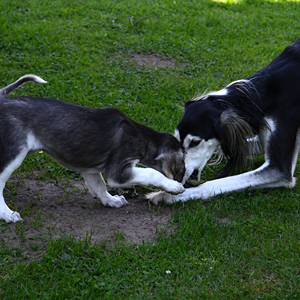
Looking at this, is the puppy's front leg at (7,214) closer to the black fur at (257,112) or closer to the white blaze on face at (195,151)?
the white blaze on face at (195,151)

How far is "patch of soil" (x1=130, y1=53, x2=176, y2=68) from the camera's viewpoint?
787 centimetres

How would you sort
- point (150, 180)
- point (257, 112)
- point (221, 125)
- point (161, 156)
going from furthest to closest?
point (257, 112)
point (221, 125)
point (161, 156)
point (150, 180)

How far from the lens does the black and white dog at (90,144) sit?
12.6 ft

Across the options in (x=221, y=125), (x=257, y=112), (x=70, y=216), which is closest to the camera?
(x=70, y=216)

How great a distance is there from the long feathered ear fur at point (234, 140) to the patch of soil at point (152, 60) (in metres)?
3.30

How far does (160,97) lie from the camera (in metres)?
6.87

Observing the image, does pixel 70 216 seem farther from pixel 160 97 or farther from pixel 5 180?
pixel 160 97

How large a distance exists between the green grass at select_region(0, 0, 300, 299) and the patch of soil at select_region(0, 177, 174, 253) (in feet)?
0.56

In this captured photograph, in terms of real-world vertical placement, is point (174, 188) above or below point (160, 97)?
above

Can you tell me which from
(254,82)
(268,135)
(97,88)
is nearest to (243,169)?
(268,135)

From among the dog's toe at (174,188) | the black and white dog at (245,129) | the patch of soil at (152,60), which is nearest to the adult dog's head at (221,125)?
the black and white dog at (245,129)

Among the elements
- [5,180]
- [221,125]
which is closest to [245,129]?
[221,125]

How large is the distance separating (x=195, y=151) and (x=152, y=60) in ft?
12.3

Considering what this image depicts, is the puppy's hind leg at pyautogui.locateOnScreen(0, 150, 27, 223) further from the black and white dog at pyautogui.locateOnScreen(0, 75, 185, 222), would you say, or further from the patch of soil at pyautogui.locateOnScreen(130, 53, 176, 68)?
the patch of soil at pyautogui.locateOnScreen(130, 53, 176, 68)
